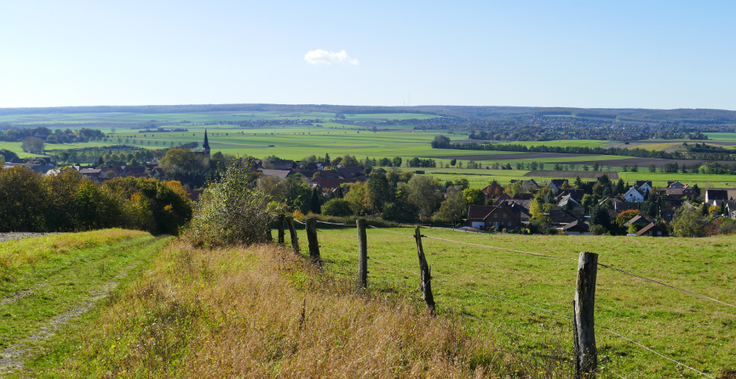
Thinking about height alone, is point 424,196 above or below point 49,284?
below

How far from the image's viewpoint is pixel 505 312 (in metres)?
12.5

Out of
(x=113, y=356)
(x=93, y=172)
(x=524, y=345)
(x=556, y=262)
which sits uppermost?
(x=113, y=356)

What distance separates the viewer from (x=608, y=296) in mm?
14211

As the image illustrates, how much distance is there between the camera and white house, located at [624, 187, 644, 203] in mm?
107375

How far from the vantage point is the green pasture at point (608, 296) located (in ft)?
31.9

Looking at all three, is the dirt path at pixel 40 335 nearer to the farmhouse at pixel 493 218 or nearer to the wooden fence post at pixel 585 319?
the wooden fence post at pixel 585 319

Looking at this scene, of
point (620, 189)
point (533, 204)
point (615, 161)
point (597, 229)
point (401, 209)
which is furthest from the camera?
point (615, 161)

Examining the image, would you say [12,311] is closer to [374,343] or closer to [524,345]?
[374,343]

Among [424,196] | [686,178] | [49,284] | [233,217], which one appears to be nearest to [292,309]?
[49,284]

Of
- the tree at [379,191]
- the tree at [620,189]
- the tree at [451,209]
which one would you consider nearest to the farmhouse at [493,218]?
the tree at [451,209]

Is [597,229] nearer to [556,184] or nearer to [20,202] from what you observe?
[556,184]

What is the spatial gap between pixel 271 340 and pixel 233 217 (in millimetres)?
→ 13604

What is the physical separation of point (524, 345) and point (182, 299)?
6554mm

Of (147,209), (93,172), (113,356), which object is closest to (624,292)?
(113,356)
